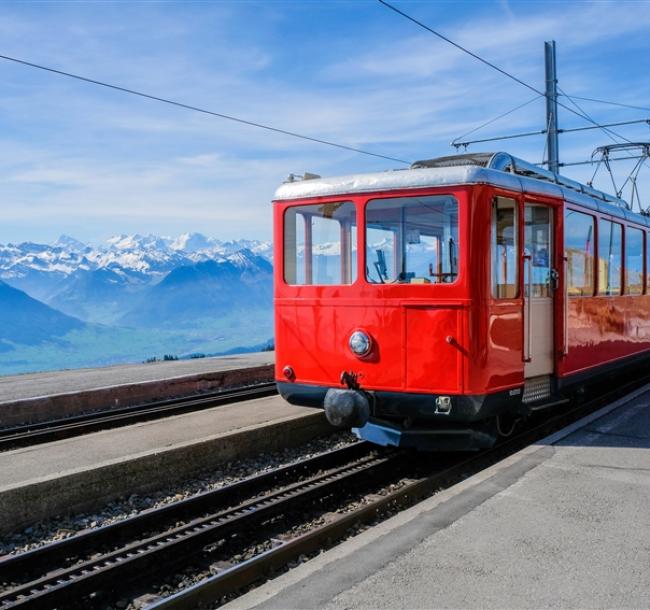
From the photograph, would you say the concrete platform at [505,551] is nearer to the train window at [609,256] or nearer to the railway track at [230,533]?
the railway track at [230,533]

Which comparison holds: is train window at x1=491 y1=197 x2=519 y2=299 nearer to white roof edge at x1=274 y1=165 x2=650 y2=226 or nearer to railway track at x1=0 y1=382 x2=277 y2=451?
white roof edge at x1=274 y1=165 x2=650 y2=226

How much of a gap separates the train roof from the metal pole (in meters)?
7.29

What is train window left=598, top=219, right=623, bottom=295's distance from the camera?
9.19 meters

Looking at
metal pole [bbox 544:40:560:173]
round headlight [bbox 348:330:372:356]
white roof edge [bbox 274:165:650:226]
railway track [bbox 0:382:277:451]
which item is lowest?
railway track [bbox 0:382:277:451]

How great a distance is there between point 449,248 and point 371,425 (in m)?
→ 1.91

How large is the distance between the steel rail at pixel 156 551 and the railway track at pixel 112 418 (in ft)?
11.9

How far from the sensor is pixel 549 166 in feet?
51.8

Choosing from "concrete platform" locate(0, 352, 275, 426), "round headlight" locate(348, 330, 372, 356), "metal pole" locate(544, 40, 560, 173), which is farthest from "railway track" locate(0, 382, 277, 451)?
"metal pole" locate(544, 40, 560, 173)

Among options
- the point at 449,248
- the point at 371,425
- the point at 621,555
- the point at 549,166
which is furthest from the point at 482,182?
the point at 549,166

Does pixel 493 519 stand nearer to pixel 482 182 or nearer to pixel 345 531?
pixel 345 531

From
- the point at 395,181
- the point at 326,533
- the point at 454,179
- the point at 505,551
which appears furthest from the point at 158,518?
the point at 454,179

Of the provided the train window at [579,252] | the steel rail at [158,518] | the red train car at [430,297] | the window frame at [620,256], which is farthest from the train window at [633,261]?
the steel rail at [158,518]

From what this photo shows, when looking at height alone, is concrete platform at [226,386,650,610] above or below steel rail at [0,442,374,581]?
above

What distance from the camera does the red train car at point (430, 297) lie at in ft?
21.9
